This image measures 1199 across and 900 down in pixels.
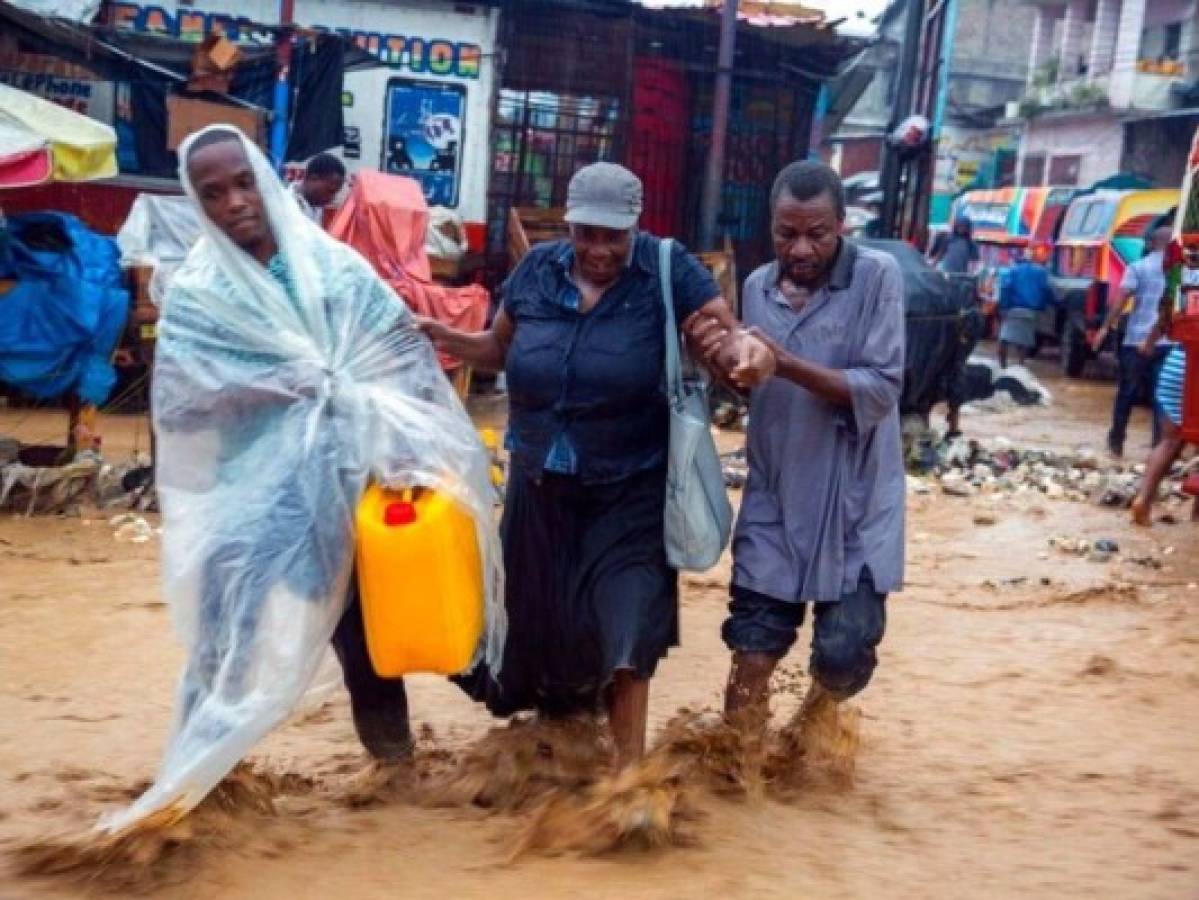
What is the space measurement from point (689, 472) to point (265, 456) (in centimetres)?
99

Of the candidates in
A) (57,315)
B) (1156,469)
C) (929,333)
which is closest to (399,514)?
(57,315)

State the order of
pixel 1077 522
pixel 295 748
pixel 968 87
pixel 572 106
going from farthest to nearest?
pixel 968 87, pixel 572 106, pixel 1077 522, pixel 295 748

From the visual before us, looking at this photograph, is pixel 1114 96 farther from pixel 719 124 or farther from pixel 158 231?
pixel 158 231

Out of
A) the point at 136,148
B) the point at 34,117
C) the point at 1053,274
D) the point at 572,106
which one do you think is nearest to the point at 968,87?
the point at 1053,274

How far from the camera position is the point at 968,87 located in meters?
44.1

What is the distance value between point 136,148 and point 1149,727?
9.72m

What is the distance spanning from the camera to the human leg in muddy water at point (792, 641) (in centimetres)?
402

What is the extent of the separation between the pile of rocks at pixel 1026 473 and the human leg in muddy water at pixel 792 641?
632cm

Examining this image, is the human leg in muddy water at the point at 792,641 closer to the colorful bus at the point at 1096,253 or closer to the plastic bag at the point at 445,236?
the plastic bag at the point at 445,236

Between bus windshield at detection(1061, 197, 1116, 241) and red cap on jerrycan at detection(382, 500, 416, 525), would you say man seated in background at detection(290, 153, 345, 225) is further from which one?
bus windshield at detection(1061, 197, 1116, 241)

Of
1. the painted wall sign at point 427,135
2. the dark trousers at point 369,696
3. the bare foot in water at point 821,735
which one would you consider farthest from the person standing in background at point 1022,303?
the dark trousers at point 369,696

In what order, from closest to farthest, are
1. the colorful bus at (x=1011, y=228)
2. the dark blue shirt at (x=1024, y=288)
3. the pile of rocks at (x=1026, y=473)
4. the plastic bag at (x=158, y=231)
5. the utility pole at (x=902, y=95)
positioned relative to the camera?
1. the plastic bag at (x=158, y=231)
2. the pile of rocks at (x=1026, y=473)
3. the utility pole at (x=902, y=95)
4. the dark blue shirt at (x=1024, y=288)
5. the colorful bus at (x=1011, y=228)

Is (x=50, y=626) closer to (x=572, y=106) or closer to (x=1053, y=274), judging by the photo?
(x=572, y=106)

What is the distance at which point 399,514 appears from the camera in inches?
139
